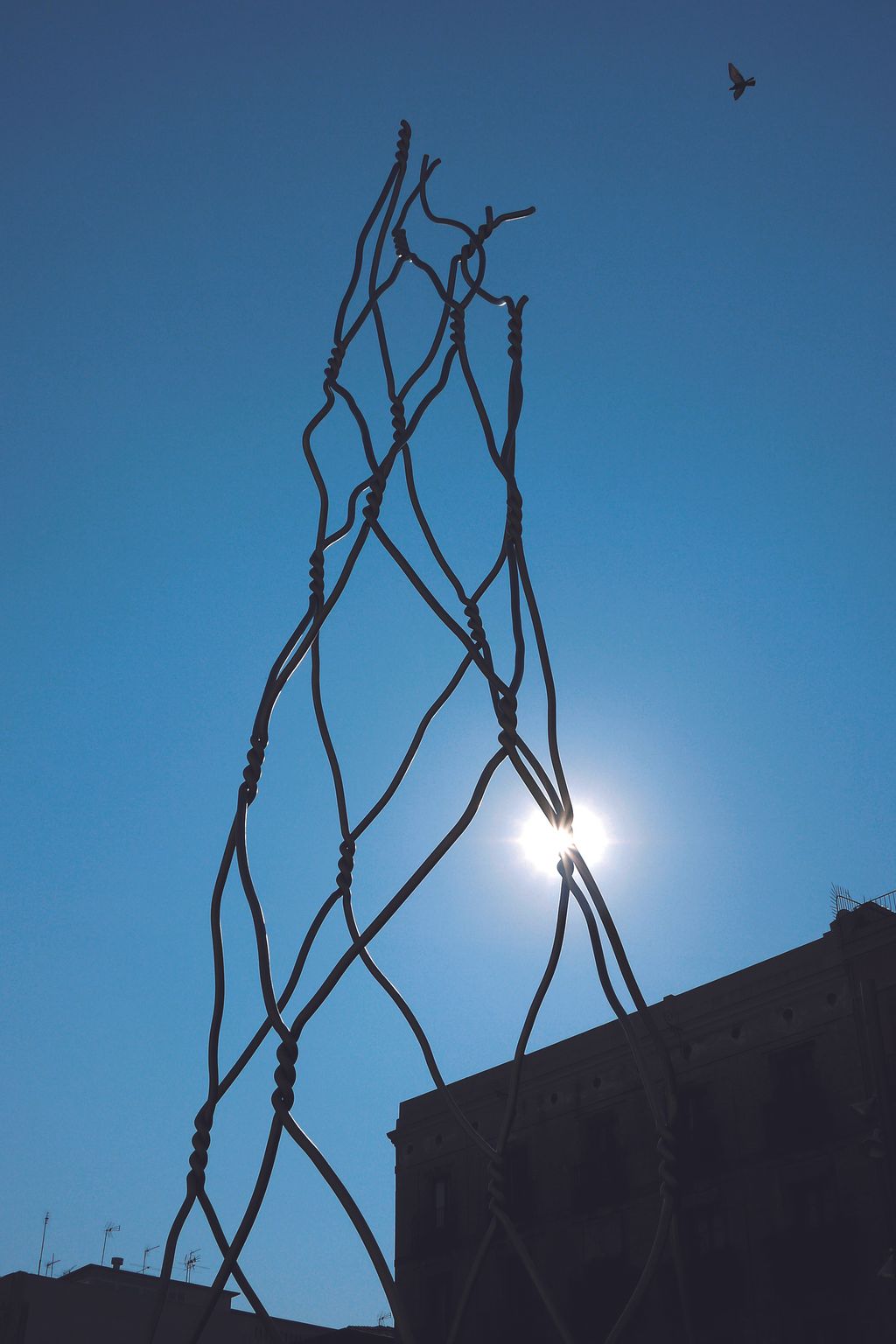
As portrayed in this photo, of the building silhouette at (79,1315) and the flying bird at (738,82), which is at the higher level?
the flying bird at (738,82)

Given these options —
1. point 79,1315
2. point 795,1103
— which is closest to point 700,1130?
point 795,1103

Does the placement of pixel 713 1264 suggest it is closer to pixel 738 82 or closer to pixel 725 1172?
pixel 725 1172

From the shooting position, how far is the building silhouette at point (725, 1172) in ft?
53.9

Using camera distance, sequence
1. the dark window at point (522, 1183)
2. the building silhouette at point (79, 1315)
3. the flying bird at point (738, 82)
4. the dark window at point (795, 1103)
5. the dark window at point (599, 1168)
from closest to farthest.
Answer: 1. the flying bird at point (738, 82)
2. the dark window at point (795, 1103)
3. the dark window at point (599, 1168)
4. the dark window at point (522, 1183)
5. the building silhouette at point (79, 1315)

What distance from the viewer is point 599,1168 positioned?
65.2 feet

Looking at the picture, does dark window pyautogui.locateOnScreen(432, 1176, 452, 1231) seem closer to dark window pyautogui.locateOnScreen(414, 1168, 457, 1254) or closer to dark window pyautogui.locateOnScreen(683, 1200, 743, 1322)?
dark window pyautogui.locateOnScreen(414, 1168, 457, 1254)

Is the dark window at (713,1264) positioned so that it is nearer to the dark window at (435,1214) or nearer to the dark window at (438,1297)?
the dark window at (438,1297)

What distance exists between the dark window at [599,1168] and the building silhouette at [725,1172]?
26 mm

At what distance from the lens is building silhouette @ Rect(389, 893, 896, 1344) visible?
53.9 feet

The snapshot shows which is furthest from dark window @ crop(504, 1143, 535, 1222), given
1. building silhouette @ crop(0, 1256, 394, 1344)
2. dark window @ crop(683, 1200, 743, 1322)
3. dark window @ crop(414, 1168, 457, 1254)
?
building silhouette @ crop(0, 1256, 394, 1344)

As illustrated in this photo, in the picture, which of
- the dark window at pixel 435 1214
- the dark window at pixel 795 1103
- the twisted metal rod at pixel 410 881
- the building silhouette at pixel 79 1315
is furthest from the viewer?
the building silhouette at pixel 79 1315

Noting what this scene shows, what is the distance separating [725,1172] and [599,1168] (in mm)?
2364

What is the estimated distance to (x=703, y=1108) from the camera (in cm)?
1900

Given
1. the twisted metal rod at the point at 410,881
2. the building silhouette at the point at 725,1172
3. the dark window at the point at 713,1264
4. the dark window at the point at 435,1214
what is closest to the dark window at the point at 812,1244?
the building silhouette at the point at 725,1172
